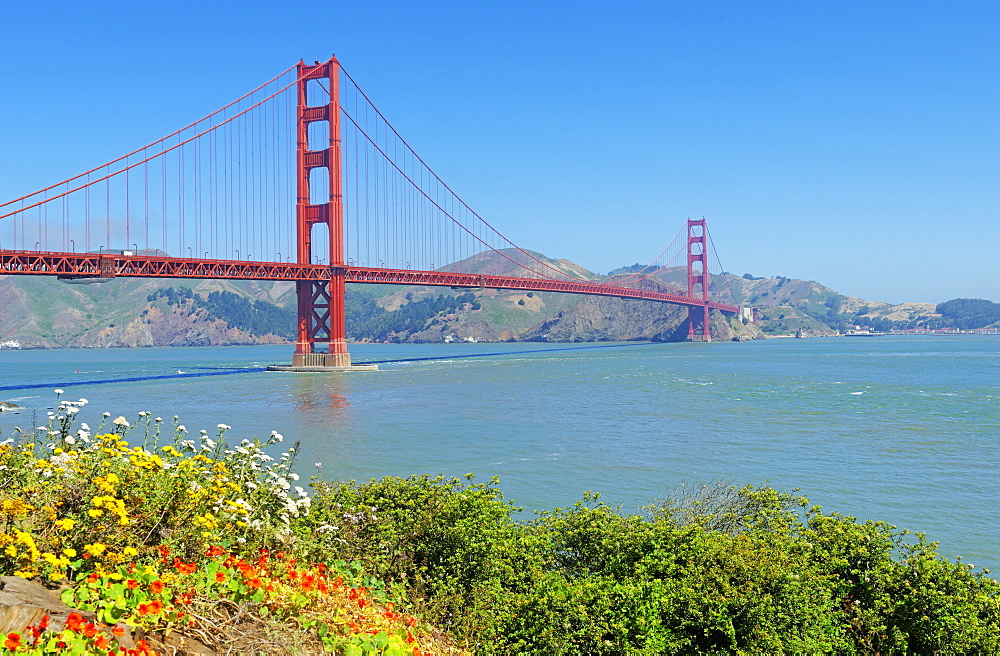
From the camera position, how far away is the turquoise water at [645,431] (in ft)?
60.7

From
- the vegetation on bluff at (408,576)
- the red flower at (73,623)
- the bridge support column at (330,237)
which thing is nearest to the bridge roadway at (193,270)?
the bridge support column at (330,237)

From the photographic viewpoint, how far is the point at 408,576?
329 inches

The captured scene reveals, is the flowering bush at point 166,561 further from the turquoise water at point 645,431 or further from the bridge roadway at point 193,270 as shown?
the bridge roadway at point 193,270

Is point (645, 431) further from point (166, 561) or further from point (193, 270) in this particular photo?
point (193, 270)

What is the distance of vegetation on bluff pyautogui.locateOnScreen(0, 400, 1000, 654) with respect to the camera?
18.2 ft

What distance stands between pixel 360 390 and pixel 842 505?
126ft

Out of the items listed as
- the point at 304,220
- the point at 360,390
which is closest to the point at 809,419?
the point at 360,390

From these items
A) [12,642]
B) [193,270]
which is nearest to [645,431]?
[12,642]

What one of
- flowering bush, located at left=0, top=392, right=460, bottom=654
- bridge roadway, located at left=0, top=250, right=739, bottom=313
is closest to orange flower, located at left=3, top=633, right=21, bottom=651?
flowering bush, located at left=0, top=392, right=460, bottom=654

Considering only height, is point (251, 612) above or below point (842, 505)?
above

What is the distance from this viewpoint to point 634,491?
18.1 m

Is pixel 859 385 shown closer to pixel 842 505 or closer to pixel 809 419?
pixel 809 419

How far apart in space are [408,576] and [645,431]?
22.3 meters

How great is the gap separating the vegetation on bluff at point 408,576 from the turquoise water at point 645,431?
20.7ft
